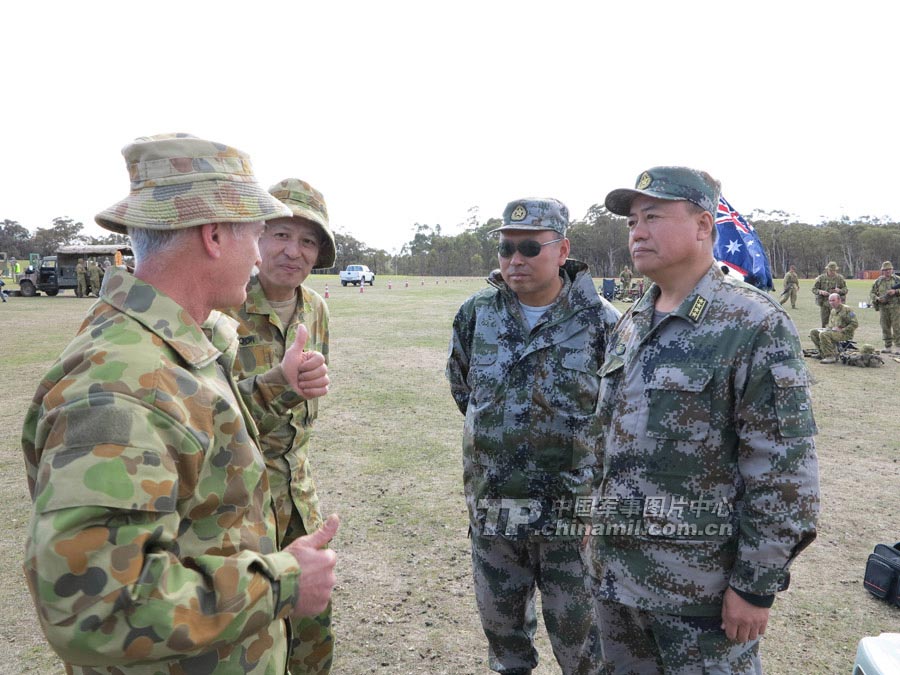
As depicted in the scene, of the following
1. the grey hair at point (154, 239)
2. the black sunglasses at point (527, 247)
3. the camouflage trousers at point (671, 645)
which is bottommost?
the camouflage trousers at point (671, 645)

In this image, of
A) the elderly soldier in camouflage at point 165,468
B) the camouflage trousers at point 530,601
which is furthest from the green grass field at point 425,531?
the elderly soldier in camouflage at point 165,468

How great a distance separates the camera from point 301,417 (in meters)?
2.88

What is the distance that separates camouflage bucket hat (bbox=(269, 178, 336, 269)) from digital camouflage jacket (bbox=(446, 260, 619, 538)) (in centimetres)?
101

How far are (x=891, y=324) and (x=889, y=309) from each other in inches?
14.8

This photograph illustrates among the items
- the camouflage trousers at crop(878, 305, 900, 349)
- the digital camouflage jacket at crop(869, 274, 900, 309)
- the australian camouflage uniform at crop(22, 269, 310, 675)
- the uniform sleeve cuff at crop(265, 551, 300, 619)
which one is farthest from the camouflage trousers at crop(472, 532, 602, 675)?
the digital camouflage jacket at crop(869, 274, 900, 309)

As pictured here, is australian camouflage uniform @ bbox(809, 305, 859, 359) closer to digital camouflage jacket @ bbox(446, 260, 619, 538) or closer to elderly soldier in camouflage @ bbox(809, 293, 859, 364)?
elderly soldier in camouflage @ bbox(809, 293, 859, 364)

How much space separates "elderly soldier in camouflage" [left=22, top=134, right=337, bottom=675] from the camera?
1.13m

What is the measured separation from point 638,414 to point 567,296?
0.98 metres

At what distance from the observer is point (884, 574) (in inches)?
147

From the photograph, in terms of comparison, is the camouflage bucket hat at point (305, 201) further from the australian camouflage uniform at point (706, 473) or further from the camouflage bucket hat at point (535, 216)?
the australian camouflage uniform at point (706, 473)

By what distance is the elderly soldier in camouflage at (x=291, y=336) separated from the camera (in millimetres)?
2762

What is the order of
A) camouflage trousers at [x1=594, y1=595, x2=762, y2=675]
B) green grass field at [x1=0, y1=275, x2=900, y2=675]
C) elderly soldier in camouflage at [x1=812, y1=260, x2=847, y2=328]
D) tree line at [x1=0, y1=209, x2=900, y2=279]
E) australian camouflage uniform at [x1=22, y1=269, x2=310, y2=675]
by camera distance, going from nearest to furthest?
australian camouflage uniform at [x1=22, y1=269, x2=310, y2=675], camouflage trousers at [x1=594, y1=595, x2=762, y2=675], green grass field at [x1=0, y1=275, x2=900, y2=675], elderly soldier in camouflage at [x1=812, y1=260, x2=847, y2=328], tree line at [x1=0, y1=209, x2=900, y2=279]

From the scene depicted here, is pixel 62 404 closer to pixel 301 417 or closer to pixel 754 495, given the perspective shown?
pixel 301 417

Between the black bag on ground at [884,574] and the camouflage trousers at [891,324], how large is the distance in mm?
12957
